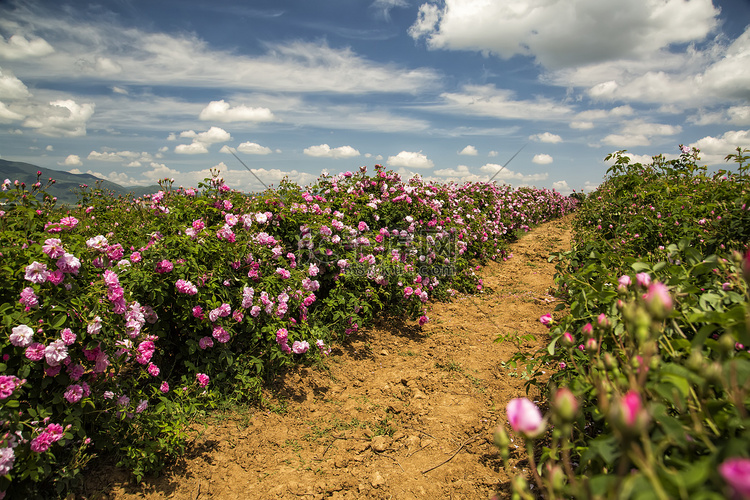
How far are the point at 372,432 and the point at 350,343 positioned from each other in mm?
1286

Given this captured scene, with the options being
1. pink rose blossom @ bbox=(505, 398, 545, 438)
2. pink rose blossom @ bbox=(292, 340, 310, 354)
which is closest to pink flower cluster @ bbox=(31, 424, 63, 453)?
pink rose blossom @ bbox=(292, 340, 310, 354)

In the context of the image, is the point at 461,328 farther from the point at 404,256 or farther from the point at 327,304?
the point at 327,304

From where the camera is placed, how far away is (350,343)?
3.92 m

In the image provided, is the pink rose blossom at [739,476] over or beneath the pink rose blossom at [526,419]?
over

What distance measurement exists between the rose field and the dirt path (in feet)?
0.07

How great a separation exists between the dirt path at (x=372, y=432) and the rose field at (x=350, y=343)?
0.07 ft

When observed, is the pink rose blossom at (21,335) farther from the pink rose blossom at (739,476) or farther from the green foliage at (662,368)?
the pink rose blossom at (739,476)

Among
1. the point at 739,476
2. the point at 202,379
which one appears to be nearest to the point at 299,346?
the point at 202,379

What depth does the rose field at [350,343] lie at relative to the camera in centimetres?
89

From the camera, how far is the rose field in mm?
893

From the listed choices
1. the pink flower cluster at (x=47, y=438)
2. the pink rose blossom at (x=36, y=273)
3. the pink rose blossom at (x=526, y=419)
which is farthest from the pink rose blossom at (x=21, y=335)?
the pink rose blossom at (x=526, y=419)

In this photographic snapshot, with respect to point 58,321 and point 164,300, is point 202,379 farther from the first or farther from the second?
point 58,321

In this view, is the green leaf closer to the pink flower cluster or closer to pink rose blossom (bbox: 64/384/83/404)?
pink rose blossom (bbox: 64/384/83/404)

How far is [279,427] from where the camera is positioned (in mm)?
2693
